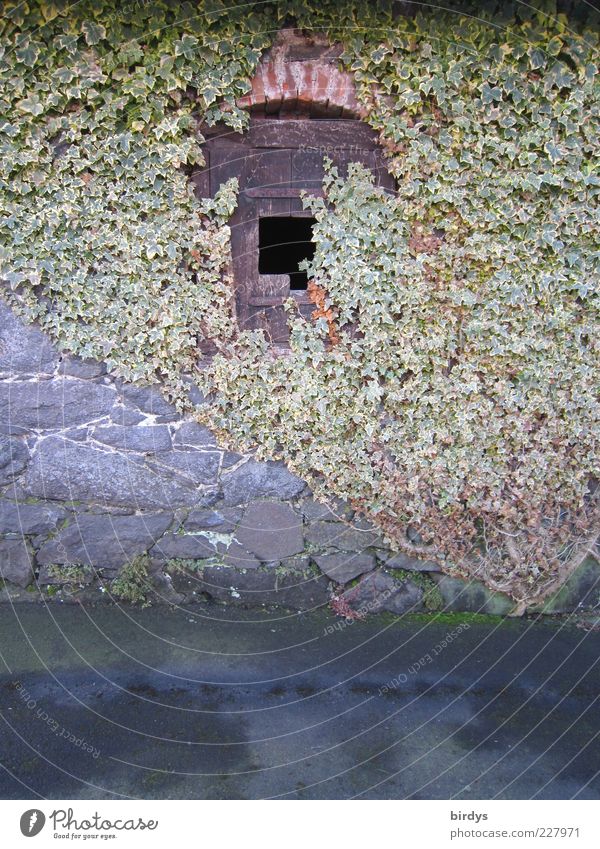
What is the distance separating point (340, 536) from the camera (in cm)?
409

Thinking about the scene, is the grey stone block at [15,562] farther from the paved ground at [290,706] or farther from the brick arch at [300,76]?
the brick arch at [300,76]

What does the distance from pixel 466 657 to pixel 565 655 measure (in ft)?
1.80

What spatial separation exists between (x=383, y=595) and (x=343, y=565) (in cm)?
29

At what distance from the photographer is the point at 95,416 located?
3.96 meters

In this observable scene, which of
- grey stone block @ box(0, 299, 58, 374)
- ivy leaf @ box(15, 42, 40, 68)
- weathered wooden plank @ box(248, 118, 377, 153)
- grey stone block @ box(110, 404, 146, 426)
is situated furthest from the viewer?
grey stone block @ box(110, 404, 146, 426)

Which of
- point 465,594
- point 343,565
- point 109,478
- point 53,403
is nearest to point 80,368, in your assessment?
point 53,403

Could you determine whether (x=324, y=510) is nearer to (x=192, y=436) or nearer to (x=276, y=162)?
(x=192, y=436)

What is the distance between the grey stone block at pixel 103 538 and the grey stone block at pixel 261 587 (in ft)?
1.32

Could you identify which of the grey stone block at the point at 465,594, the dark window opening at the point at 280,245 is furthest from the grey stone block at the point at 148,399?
the grey stone block at the point at 465,594

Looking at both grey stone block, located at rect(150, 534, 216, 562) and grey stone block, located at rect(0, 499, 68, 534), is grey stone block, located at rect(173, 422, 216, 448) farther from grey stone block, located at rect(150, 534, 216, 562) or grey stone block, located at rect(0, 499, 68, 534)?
grey stone block, located at rect(0, 499, 68, 534)

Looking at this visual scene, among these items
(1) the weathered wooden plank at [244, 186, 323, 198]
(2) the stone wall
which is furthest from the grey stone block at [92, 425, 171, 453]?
(1) the weathered wooden plank at [244, 186, 323, 198]

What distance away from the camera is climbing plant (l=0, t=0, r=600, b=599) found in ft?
11.7

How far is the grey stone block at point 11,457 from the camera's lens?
3975 mm

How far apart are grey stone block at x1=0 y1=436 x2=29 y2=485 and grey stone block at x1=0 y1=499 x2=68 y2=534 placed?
0.16 meters
